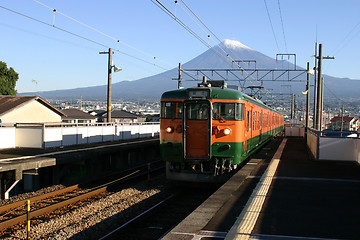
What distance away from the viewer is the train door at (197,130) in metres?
11.2

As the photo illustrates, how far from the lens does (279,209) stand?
24.9 ft

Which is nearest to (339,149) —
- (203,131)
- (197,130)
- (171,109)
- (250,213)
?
(203,131)

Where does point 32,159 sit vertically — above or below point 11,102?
below

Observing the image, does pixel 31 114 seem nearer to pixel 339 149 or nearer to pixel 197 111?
pixel 197 111

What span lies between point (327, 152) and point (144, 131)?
1499 centimetres

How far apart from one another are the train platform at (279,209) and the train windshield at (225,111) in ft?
5.34

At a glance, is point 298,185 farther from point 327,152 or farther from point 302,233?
point 327,152

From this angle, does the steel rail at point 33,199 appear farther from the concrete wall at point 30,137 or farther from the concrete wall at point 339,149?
the concrete wall at point 339,149

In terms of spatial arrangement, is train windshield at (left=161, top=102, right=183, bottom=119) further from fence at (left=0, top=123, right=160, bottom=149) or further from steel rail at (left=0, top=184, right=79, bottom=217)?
fence at (left=0, top=123, right=160, bottom=149)

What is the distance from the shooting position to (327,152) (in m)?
15.6

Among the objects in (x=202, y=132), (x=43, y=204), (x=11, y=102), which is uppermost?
(x=11, y=102)

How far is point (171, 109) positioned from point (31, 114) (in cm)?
2097

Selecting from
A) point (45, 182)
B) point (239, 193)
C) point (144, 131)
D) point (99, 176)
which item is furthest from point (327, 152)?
point (144, 131)

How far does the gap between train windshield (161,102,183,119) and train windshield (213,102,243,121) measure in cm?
95
